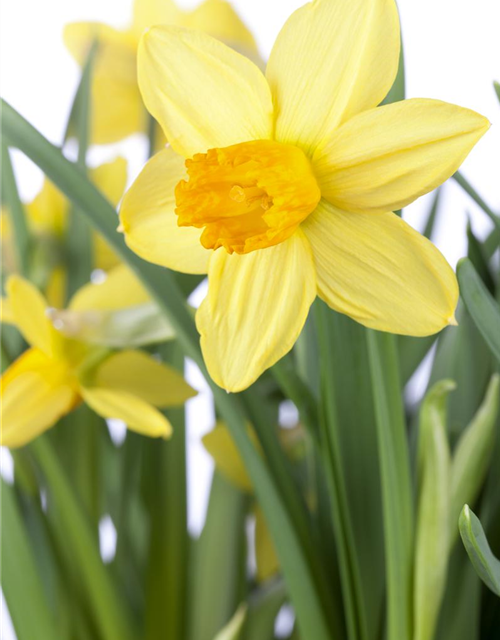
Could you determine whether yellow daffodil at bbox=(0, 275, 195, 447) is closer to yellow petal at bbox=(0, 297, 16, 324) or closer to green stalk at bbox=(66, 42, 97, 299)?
yellow petal at bbox=(0, 297, 16, 324)

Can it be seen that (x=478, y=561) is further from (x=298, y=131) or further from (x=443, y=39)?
(x=443, y=39)

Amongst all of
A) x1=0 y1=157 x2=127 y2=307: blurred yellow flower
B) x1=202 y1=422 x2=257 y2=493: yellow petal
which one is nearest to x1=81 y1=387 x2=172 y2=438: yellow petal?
x1=202 y1=422 x2=257 y2=493: yellow petal

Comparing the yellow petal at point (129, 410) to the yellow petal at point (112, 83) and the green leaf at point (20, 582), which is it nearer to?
the green leaf at point (20, 582)

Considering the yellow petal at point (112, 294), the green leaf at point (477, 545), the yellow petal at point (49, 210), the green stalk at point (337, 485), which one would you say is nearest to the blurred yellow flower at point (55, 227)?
the yellow petal at point (49, 210)

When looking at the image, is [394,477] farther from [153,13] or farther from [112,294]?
[153,13]

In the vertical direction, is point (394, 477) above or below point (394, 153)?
below

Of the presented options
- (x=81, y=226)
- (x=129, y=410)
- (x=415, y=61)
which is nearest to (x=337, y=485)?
(x=129, y=410)

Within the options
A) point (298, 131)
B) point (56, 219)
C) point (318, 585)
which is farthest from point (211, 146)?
point (56, 219)
